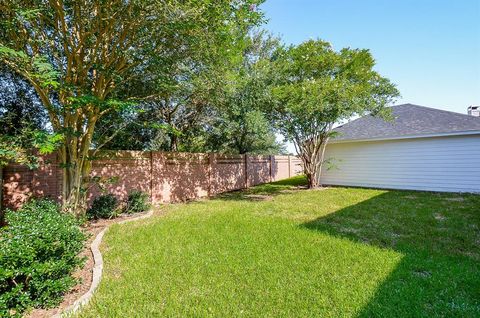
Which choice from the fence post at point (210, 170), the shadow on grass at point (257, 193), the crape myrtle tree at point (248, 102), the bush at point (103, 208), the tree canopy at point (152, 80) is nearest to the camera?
the tree canopy at point (152, 80)

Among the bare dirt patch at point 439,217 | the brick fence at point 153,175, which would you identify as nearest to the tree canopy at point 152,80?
the brick fence at point 153,175

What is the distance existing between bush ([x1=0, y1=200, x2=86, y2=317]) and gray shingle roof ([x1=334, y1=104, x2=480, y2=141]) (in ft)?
40.2

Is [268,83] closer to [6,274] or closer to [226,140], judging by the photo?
[226,140]

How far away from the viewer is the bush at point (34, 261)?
2496 millimetres

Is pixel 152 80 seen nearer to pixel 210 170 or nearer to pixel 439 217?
pixel 210 170

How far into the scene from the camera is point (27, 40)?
4.85 m

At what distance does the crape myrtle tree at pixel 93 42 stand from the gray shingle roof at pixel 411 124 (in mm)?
8907

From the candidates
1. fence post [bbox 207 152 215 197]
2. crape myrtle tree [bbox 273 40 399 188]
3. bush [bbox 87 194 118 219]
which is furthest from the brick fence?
crape myrtle tree [bbox 273 40 399 188]

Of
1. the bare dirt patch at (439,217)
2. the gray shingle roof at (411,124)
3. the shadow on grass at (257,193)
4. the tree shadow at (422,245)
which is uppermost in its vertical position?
the gray shingle roof at (411,124)

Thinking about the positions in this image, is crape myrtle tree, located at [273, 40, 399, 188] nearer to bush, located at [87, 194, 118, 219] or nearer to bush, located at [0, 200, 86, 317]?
bush, located at [87, 194, 118, 219]

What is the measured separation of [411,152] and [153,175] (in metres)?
10.6

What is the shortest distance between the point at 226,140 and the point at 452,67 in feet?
31.0

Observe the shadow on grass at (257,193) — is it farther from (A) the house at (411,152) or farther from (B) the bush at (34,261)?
(B) the bush at (34,261)

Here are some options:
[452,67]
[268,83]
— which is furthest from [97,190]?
[452,67]
